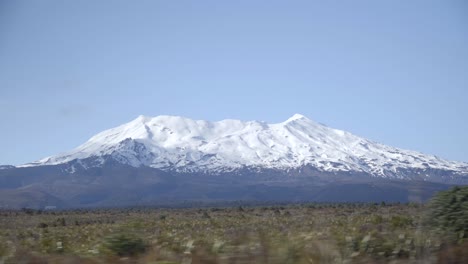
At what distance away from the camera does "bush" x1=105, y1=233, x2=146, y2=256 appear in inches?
456

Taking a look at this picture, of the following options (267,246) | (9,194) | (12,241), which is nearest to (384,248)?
(267,246)

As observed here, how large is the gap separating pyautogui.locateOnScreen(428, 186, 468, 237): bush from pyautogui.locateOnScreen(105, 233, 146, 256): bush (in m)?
6.64

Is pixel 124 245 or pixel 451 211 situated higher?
pixel 451 211

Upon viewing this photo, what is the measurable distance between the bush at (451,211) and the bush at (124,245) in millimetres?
6641

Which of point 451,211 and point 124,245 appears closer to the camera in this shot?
point 124,245

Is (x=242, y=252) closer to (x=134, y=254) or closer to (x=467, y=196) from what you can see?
(x=134, y=254)

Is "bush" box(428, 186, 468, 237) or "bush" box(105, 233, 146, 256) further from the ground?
"bush" box(428, 186, 468, 237)

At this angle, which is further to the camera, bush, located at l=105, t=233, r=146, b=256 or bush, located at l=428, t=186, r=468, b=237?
bush, located at l=428, t=186, r=468, b=237

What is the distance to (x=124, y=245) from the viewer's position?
11.8m

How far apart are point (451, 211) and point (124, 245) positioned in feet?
23.8

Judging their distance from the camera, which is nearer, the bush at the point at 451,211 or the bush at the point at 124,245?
the bush at the point at 124,245

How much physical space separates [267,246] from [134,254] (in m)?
2.98

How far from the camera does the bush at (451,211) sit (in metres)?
13.6

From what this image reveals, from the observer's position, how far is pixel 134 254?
11461 millimetres
